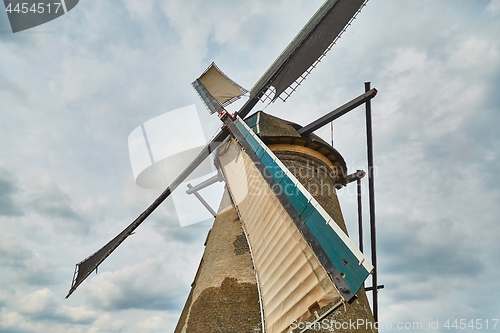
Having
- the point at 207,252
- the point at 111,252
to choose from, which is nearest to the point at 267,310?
the point at 207,252

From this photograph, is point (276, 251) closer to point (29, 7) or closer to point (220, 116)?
point (220, 116)

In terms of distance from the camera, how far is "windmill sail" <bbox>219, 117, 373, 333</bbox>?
4.54 meters

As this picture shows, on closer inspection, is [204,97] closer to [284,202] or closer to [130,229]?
[130,229]

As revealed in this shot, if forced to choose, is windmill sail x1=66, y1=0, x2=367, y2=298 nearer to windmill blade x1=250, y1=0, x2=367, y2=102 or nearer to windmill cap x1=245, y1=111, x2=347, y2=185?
windmill blade x1=250, y1=0, x2=367, y2=102

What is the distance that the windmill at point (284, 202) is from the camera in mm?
4738

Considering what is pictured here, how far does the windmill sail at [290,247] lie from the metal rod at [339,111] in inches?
106

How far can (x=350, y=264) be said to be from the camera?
452 cm

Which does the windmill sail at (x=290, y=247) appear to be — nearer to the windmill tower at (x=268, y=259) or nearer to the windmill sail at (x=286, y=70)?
the windmill tower at (x=268, y=259)

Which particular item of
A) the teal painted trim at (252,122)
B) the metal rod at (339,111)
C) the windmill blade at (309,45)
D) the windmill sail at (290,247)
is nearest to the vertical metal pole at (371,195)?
the metal rod at (339,111)

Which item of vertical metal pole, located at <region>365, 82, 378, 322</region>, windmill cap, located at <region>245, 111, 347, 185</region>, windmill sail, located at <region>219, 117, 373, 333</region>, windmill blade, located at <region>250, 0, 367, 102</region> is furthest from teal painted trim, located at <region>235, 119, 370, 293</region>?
windmill blade, located at <region>250, 0, 367, 102</region>

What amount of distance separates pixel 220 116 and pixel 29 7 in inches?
214

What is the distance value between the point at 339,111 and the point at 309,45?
263 cm

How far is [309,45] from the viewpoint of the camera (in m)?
10.8

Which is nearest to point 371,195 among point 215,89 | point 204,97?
point 204,97
